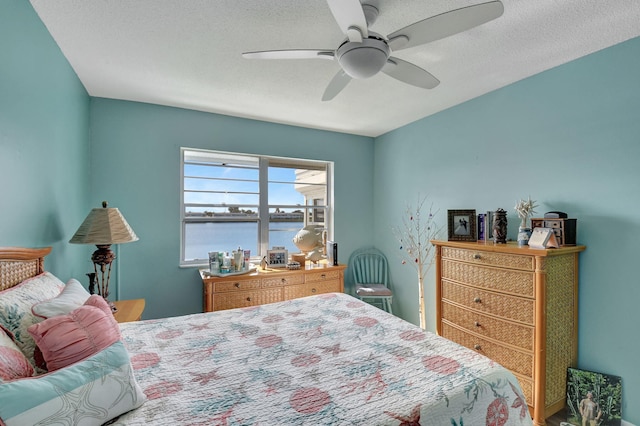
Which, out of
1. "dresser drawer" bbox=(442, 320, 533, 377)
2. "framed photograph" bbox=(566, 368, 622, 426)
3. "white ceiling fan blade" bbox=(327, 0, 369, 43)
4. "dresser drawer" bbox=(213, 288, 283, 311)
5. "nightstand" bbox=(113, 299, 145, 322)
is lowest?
"framed photograph" bbox=(566, 368, 622, 426)

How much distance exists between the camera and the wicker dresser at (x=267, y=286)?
9.47 feet

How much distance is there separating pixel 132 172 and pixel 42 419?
265 centimetres

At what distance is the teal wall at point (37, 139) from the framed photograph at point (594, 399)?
3.58 metres

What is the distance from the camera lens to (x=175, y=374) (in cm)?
125

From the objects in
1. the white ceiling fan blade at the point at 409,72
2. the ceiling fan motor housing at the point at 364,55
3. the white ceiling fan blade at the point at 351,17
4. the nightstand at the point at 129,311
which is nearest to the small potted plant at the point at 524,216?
the white ceiling fan blade at the point at 409,72

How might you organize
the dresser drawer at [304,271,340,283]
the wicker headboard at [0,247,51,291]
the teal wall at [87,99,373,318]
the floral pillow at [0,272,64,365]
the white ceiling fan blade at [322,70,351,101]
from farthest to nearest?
the dresser drawer at [304,271,340,283]
the teal wall at [87,99,373,318]
the white ceiling fan blade at [322,70,351,101]
the wicker headboard at [0,247,51,291]
the floral pillow at [0,272,64,365]

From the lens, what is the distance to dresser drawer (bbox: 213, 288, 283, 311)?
2.89 metres

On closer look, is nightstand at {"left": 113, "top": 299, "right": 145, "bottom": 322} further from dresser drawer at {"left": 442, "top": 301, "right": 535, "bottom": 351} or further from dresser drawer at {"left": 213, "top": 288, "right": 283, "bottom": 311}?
dresser drawer at {"left": 442, "top": 301, "right": 535, "bottom": 351}

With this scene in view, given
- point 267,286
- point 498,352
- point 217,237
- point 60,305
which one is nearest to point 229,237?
point 217,237

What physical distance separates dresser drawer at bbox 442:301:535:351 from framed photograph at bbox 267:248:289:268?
5.80 feet

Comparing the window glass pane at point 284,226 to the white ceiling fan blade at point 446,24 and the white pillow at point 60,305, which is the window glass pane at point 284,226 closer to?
the white pillow at point 60,305

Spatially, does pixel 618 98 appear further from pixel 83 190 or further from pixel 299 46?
pixel 83 190

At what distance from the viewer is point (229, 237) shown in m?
3.47

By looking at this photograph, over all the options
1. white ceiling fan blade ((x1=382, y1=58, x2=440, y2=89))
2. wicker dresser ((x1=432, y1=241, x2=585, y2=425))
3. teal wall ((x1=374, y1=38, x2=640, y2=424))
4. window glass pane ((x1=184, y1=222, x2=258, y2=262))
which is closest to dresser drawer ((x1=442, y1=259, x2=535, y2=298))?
wicker dresser ((x1=432, y1=241, x2=585, y2=425))
